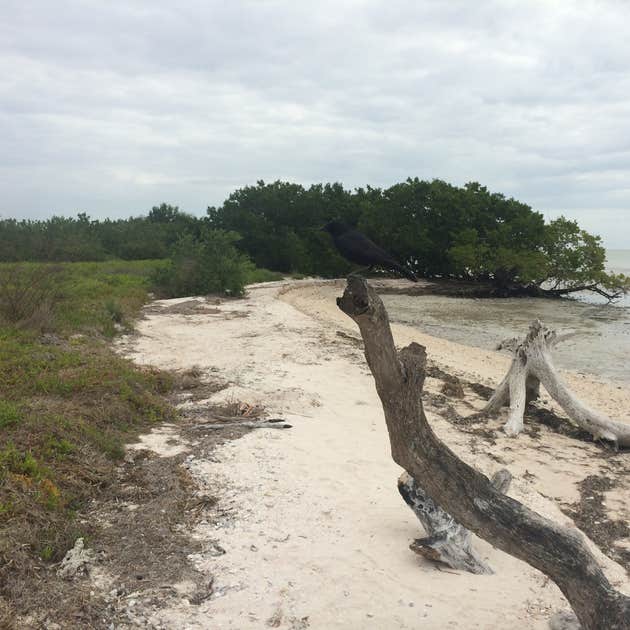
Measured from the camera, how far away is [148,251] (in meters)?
40.8

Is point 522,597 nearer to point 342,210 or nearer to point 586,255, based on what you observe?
point 586,255

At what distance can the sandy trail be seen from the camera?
398 cm

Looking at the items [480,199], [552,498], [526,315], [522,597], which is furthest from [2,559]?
[480,199]

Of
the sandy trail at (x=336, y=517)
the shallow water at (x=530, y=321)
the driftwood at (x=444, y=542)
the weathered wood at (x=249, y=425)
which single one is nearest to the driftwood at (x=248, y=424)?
the weathered wood at (x=249, y=425)

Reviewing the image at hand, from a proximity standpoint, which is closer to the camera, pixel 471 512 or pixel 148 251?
pixel 471 512

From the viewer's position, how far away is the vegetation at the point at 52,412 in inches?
173

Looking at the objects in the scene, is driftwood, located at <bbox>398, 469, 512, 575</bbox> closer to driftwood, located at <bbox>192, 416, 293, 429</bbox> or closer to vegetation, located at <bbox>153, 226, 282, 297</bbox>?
driftwood, located at <bbox>192, 416, 293, 429</bbox>

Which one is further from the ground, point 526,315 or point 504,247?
point 504,247

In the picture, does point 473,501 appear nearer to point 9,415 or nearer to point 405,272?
point 405,272

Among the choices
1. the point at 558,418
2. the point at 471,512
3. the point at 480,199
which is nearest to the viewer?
the point at 471,512

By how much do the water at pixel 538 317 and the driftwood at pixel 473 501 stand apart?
1014 cm

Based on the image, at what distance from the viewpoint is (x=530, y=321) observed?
2430 cm

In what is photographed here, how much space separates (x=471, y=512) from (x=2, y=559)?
299 centimetres

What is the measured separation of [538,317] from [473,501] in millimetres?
24377
